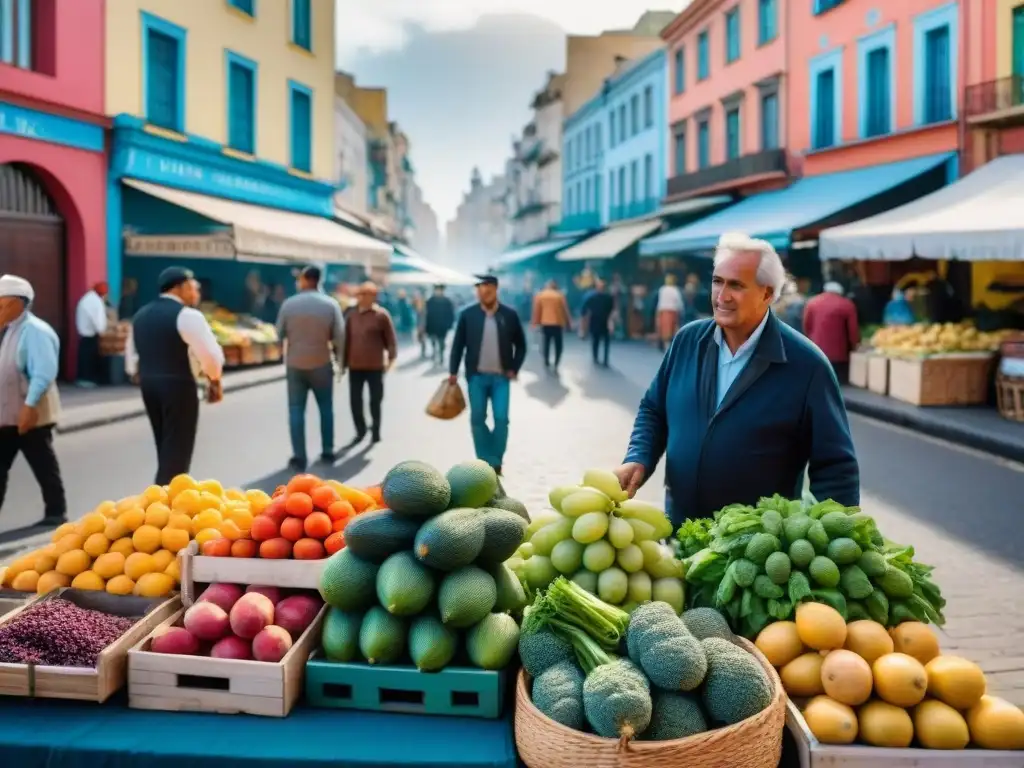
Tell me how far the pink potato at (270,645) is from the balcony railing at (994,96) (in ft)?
58.6

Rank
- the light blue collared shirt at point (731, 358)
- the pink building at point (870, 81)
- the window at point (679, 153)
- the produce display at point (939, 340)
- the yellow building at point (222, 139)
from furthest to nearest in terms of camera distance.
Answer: the window at point (679, 153) < the pink building at point (870, 81) < the yellow building at point (222, 139) < the produce display at point (939, 340) < the light blue collared shirt at point (731, 358)

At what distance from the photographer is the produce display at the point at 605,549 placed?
3037 mm

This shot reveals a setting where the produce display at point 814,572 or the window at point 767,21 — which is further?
the window at point 767,21

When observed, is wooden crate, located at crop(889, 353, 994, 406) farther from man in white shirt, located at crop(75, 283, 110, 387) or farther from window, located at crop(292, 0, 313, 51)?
window, located at crop(292, 0, 313, 51)

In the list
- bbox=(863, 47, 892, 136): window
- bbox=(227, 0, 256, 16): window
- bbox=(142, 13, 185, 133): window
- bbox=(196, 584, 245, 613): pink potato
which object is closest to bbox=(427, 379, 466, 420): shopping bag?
bbox=(196, 584, 245, 613): pink potato

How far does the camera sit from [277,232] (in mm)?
21594

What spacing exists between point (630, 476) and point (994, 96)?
1717cm

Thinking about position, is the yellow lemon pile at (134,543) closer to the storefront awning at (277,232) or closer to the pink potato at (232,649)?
the pink potato at (232,649)

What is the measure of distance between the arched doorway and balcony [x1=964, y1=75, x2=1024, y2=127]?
1623 cm

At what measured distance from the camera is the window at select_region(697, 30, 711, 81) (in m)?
34.3

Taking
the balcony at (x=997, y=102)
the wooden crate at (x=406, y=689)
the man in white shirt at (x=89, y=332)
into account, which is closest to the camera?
the wooden crate at (x=406, y=689)

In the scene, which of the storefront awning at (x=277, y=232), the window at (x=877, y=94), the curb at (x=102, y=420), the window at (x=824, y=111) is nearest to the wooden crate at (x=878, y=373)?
the window at (x=877, y=94)

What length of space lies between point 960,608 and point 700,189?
27.8m

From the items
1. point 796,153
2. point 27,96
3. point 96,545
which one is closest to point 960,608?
point 96,545
